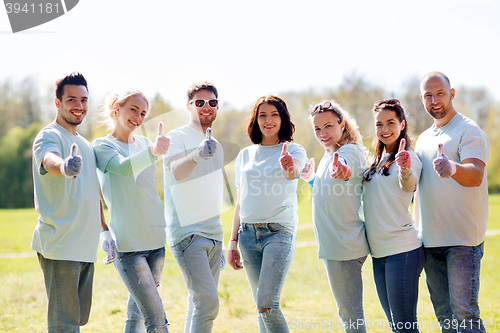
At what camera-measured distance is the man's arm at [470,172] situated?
138 inches

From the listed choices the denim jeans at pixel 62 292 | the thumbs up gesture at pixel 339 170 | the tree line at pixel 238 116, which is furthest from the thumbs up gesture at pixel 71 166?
the tree line at pixel 238 116

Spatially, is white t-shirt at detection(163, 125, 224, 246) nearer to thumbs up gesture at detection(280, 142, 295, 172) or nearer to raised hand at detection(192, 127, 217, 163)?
raised hand at detection(192, 127, 217, 163)

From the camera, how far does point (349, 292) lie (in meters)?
3.54

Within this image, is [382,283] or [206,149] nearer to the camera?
[206,149]

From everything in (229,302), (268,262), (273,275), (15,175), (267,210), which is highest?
(267,210)

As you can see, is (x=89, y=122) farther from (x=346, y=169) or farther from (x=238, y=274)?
(x=346, y=169)

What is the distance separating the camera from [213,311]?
3.59 m

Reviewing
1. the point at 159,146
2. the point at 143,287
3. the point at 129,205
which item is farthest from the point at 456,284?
the point at 129,205

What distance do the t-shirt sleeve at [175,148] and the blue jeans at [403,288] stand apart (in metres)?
1.86

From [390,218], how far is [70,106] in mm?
2626

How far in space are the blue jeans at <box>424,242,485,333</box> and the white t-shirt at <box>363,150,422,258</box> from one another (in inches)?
11.5

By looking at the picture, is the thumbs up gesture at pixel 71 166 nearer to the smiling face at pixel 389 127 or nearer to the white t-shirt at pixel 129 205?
the white t-shirt at pixel 129 205

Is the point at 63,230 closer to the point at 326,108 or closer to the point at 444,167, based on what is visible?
the point at 326,108

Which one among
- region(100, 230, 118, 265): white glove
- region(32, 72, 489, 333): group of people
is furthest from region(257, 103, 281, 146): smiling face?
region(100, 230, 118, 265): white glove
